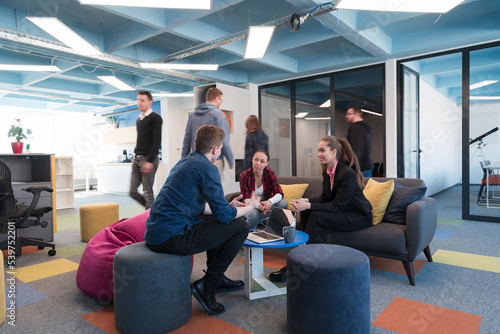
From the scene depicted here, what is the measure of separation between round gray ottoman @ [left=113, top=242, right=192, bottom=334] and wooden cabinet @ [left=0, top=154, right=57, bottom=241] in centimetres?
271

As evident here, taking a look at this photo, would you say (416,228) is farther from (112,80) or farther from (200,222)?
(112,80)

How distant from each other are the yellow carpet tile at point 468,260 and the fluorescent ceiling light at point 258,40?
3.06 metres

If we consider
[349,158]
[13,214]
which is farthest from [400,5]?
[13,214]

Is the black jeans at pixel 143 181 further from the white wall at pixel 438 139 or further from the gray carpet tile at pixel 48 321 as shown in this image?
the white wall at pixel 438 139

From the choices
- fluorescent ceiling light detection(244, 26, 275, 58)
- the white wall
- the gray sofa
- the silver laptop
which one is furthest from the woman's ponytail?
the white wall

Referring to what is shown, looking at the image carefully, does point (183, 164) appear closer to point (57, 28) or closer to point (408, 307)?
point (408, 307)

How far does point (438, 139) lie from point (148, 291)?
8116 mm

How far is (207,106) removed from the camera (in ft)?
11.6

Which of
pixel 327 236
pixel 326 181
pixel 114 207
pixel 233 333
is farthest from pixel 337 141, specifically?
pixel 114 207

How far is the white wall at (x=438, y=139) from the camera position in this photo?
704cm

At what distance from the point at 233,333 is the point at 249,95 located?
5964mm

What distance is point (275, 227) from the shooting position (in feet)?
8.05

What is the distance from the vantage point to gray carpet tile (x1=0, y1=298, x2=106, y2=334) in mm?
1923

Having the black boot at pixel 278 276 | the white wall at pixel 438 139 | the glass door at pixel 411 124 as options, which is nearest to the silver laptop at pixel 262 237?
the black boot at pixel 278 276
